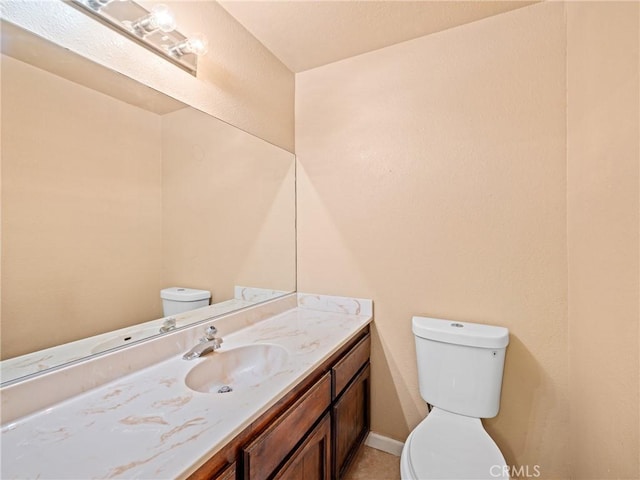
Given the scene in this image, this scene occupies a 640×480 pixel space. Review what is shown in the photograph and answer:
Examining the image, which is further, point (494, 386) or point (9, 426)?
point (494, 386)

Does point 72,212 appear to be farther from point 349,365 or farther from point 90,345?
point 349,365

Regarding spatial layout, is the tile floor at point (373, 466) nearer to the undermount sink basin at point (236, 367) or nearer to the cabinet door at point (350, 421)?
the cabinet door at point (350, 421)

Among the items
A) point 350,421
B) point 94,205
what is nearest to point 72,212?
point 94,205

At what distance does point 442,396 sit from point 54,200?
175cm

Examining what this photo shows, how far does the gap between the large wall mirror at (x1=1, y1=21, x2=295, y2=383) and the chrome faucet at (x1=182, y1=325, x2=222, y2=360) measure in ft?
0.45

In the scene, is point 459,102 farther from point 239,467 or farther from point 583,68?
point 239,467

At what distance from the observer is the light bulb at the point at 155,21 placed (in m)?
1.01

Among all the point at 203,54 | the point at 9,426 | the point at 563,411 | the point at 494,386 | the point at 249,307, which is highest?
the point at 203,54

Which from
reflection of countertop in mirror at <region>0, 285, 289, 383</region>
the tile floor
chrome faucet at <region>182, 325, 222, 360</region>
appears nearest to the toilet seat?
the tile floor

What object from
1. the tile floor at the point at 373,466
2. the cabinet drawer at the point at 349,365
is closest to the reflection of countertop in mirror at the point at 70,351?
the cabinet drawer at the point at 349,365

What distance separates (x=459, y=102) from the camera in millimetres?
1465

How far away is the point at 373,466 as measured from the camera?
154cm

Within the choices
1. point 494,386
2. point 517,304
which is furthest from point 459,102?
point 494,386

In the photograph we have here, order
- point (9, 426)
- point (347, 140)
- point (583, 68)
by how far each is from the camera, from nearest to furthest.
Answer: point (9, 426) < point (583, 68) < point (347, 140)
